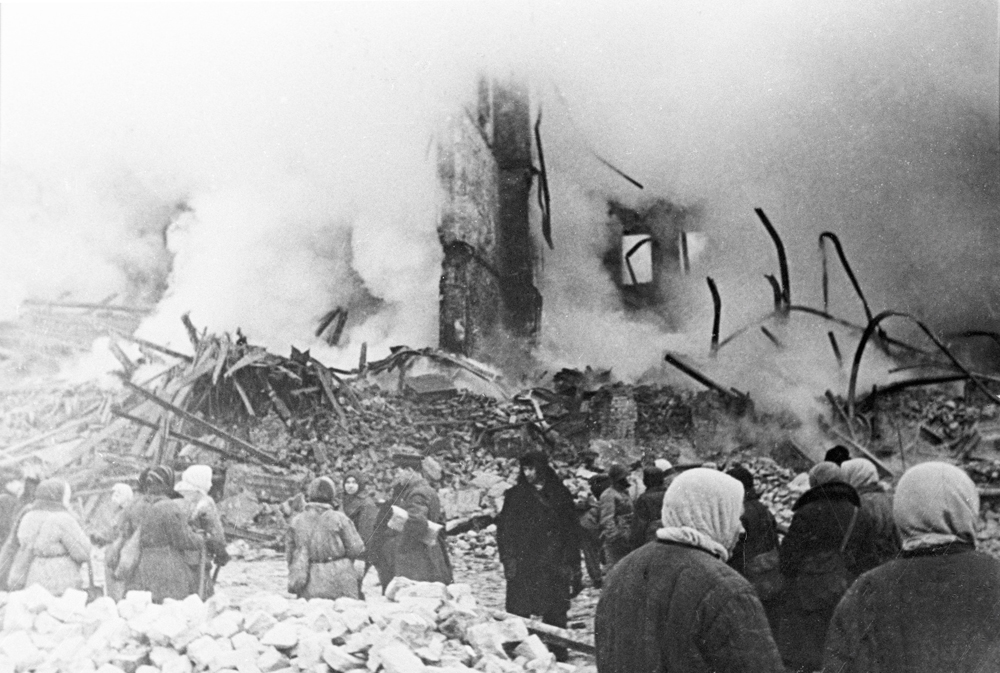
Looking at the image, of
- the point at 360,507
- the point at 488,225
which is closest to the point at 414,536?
the point at 360,507

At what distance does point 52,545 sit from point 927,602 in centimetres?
376

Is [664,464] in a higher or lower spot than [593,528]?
higher

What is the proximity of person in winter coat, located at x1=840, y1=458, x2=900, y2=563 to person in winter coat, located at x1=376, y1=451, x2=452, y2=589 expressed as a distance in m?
1.75

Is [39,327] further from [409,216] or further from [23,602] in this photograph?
[409,216]

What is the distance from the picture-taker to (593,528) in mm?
3984

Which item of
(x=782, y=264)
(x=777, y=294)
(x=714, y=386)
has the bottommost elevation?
(x=714, y=386)

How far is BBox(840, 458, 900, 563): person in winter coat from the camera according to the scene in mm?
3709

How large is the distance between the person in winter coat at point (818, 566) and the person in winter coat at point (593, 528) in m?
0.74

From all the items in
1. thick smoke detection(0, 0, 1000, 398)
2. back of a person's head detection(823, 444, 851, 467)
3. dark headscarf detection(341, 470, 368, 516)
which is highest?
thick smoke detection(0, 0, 1000, 398)

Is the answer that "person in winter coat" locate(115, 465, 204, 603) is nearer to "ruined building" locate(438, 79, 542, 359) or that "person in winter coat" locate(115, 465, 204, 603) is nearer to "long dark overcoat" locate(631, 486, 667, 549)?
"ruined building" locate(438, 79, 542, 359)

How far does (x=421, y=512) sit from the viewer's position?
4.13 metres

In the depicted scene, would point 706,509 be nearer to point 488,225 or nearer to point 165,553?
point 488,225

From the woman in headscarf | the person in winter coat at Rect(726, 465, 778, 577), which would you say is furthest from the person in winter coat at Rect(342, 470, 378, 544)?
the person in winter coat at Rect(726, 465, 778, 577)

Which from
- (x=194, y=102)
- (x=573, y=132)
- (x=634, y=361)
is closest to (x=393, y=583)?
(x=634, y=361)
